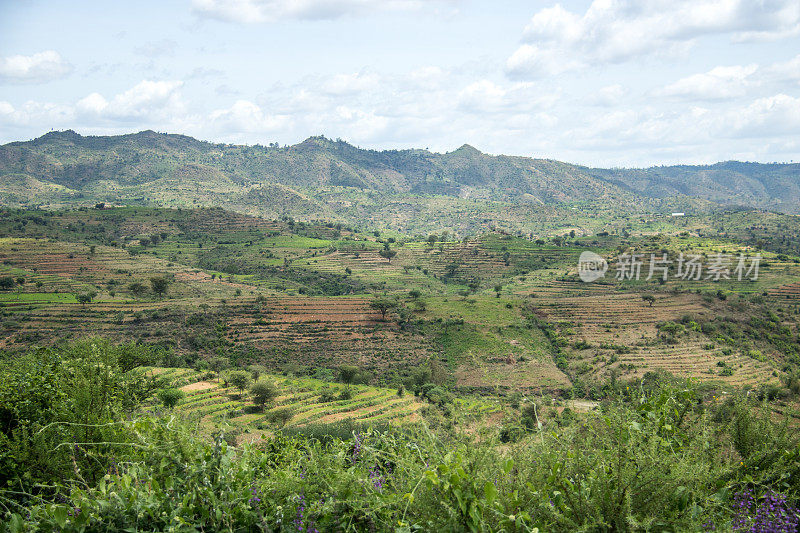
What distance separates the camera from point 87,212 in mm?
126250

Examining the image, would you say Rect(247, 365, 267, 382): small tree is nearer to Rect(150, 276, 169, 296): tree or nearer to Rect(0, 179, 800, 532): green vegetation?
Rect(0, 179, 800, 532): green vegetation

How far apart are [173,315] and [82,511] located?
6689cm

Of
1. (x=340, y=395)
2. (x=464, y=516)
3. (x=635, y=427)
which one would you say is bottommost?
(x=340, y=395)

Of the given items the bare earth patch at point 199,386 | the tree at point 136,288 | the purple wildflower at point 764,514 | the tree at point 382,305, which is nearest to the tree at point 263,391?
the bare earth patch at point 199,386

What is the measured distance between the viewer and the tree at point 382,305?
66.7 m

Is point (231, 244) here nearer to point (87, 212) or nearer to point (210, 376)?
point (87, 212)

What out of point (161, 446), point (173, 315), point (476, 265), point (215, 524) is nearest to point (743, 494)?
point (215, 524)

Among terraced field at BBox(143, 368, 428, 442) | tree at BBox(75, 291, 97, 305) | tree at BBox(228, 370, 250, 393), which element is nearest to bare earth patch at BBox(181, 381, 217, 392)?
terraced field at BBox(143, 368, 428, 442)

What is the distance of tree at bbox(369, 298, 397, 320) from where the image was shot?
66662mm

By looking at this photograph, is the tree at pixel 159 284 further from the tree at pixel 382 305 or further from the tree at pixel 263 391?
the tree at pixel 263 391

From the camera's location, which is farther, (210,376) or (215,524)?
(210,376)

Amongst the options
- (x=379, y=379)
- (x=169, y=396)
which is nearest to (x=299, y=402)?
(x=379, y=379)

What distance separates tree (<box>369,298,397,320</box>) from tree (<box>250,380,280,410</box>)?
2921 cm

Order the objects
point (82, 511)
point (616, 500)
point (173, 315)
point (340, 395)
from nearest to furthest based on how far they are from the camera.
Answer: point (82, 511), point (616, 500), point (340, 395), point (173, 315)
